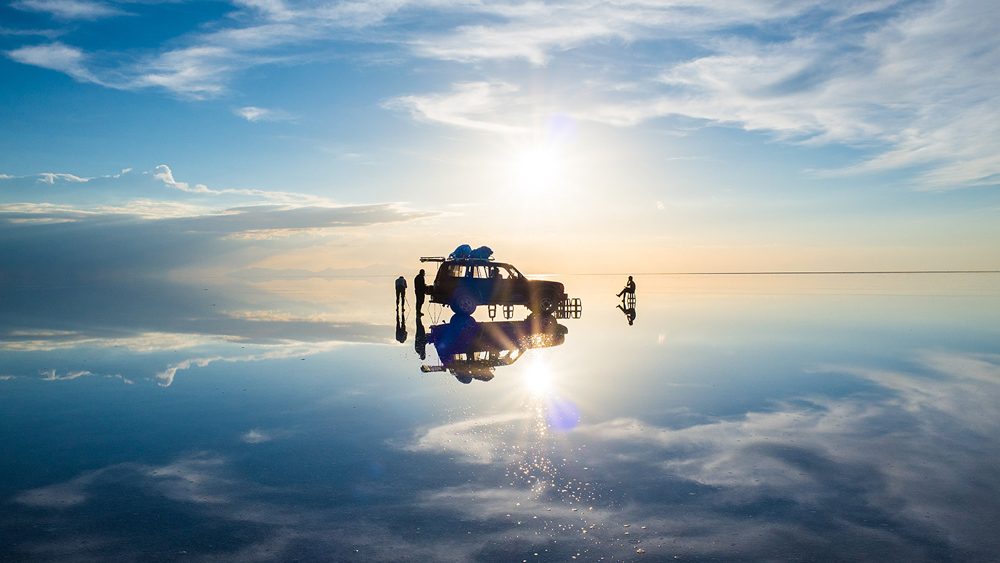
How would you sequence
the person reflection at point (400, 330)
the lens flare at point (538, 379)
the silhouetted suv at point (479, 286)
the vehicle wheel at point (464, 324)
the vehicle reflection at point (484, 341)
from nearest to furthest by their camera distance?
the lens flare at point (538, 379), the vehicle reflection at point (484, 341), the person reflection at point (400, 330), the vehicle wheel at point (464, 324), the silhouetted suv at point (479, 286)

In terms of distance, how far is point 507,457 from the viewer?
788 centimetres

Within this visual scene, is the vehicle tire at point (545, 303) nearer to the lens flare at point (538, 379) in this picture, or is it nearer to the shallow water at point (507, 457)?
the shallow water at point (507, 457)

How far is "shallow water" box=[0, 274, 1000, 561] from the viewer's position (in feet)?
18.4

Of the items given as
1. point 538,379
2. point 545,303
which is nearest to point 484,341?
point 538,379

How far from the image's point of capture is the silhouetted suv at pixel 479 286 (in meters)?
25.3

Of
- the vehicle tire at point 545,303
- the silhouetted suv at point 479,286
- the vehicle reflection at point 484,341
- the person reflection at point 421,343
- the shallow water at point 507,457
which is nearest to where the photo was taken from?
the shallow water at point 507,457

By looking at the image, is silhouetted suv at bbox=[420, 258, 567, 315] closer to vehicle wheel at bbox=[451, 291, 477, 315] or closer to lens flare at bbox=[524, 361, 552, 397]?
vehicle wheel at bbox=[451, 291, 477, 315]

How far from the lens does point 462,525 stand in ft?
19.2

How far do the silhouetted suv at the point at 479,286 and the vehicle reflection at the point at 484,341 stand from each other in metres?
0.96

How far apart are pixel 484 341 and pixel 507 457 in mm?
11332

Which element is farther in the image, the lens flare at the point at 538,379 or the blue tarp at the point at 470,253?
the blue tarp at the point at 470,253

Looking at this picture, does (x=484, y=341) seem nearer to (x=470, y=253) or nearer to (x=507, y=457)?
(x=470, y=253)

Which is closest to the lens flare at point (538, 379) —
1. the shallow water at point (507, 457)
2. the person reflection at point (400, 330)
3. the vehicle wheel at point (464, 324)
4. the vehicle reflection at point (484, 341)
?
the shallow water at point (507, 457)

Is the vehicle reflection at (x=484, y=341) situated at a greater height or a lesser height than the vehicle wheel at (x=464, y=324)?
lesser
